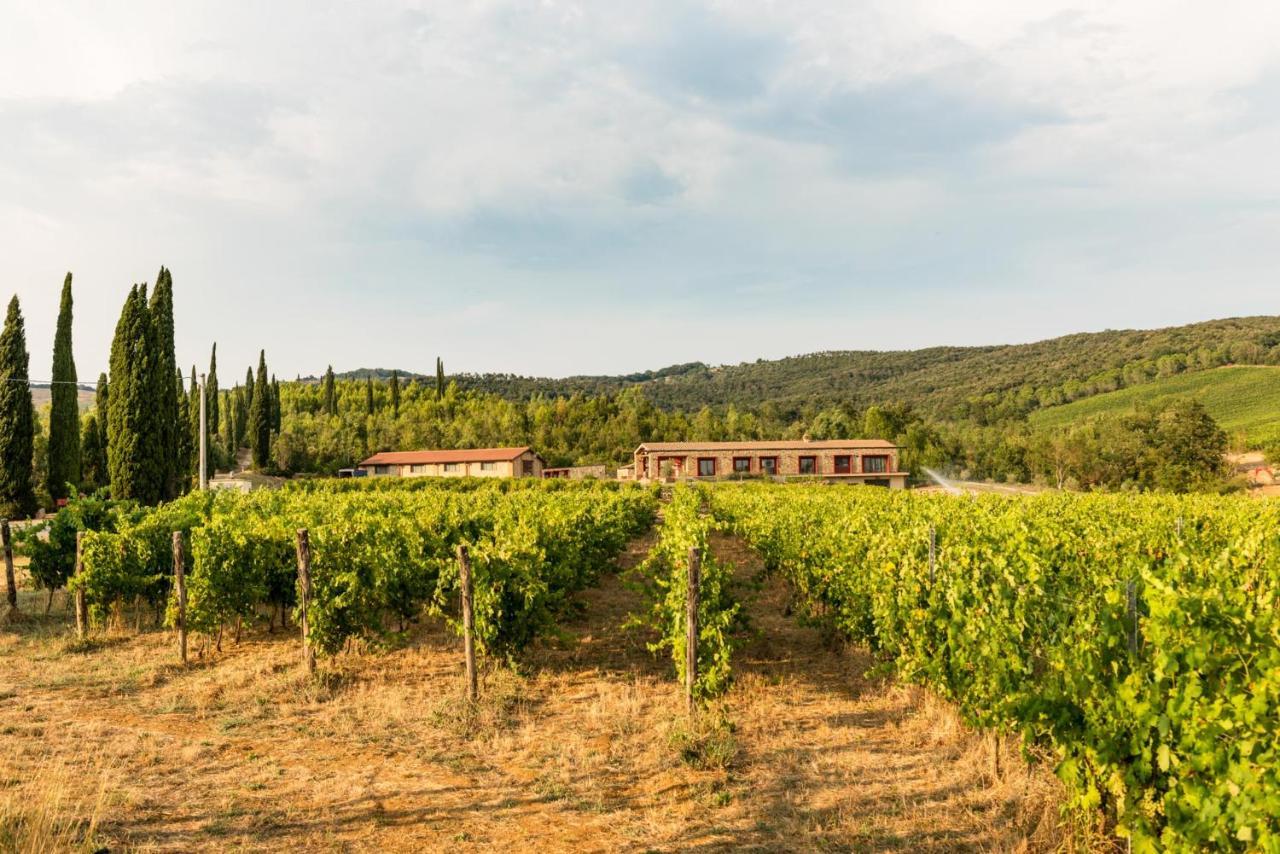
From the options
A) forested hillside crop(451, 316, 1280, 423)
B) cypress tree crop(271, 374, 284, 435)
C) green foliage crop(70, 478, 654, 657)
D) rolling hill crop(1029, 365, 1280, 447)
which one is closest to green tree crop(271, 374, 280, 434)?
cypress tree crop(271, 374, 284, 435)

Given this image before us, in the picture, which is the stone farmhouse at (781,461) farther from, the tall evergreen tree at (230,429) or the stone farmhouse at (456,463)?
the tall evergreen tree at (230,429)

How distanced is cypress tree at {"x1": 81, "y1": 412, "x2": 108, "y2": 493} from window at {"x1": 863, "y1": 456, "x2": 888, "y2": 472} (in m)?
52.6

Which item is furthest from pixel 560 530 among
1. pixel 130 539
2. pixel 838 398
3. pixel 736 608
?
pixel 838 398

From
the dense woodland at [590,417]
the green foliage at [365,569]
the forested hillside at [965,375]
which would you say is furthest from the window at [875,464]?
the green foliage at [365,569]

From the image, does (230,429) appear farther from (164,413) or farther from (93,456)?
(164,413)

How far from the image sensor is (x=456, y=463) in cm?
5903

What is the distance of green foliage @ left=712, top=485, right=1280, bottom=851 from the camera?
139 inches

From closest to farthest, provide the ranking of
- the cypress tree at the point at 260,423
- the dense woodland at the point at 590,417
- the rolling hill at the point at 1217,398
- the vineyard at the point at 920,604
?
the vineyard at the point at 920,604, the dense woodland at the point at 590,417, the cypress tree at the point at 260,423, the rolling hill at the point at 1217,398

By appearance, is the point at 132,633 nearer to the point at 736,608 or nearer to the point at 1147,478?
the point at 736,608

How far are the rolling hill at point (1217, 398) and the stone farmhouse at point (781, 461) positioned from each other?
37427 millimetres

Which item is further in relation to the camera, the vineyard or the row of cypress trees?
the row of cypress trees

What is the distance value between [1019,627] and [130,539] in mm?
13276

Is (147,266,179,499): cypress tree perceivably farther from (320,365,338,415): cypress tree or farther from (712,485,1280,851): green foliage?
(320,365,338,415): cypress tree

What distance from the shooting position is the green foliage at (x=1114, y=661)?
3.52 meters
